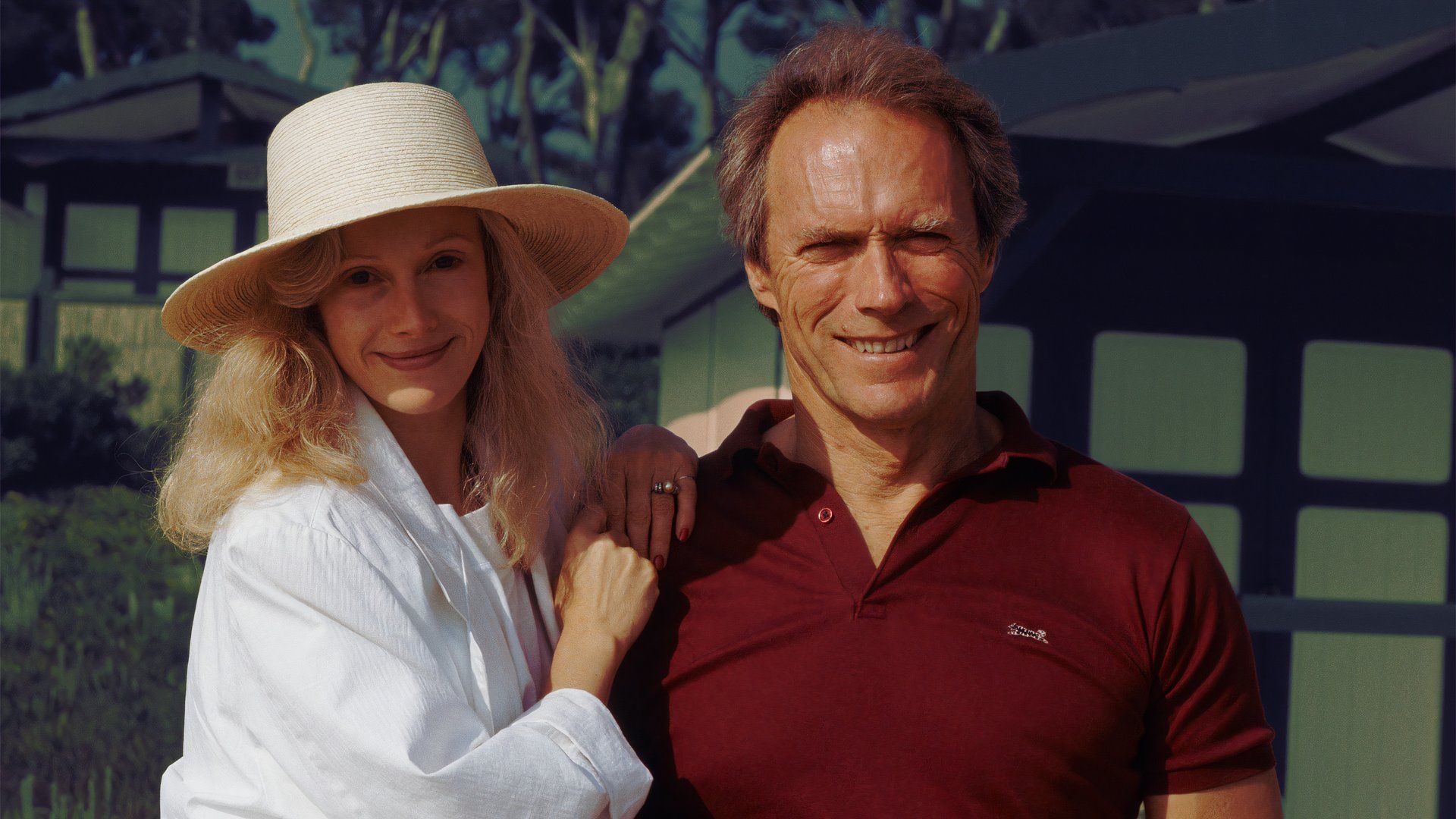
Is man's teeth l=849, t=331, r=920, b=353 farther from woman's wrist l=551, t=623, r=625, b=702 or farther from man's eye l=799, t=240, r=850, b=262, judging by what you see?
woman's wrist l=551, t=623, r=625, b=702

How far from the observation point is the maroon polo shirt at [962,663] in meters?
2.02

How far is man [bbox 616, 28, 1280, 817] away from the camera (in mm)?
2023

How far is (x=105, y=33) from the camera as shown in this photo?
28.7m

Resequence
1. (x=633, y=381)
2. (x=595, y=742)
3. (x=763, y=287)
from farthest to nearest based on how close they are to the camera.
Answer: (x=633, y=381), (x=763, y=287), (x=595, y=742)

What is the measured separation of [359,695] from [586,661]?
1.21 ft

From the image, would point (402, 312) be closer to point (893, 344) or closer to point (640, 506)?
point (640, 506)

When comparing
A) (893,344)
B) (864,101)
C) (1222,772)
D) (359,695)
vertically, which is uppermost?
(864,101)

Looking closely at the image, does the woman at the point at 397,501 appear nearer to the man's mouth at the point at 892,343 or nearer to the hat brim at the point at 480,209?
the hat brim at the point at 480,209

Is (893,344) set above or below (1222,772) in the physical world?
above

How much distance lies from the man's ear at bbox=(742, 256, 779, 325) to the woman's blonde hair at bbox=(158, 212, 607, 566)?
369mm

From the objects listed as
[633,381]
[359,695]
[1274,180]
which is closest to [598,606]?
[359,695]

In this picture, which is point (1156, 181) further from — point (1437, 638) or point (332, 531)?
point (332, 531)

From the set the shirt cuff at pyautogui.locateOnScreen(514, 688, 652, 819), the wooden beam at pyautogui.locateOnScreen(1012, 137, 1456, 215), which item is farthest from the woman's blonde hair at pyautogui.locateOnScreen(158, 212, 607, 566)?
the wooden beam at pyautogui.locateOnScreen(1012, 137, 1456, 215)

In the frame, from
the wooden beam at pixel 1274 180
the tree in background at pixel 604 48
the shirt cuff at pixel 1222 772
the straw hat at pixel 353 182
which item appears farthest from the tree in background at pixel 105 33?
the shirt cuff at pixel 1222 772
